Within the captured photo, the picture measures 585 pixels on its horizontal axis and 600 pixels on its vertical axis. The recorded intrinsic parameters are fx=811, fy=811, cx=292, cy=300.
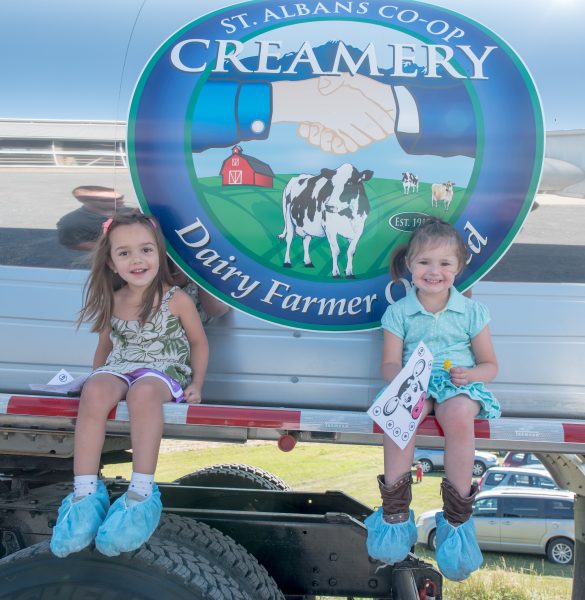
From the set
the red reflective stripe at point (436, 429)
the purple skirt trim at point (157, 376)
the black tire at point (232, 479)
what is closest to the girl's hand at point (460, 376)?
the red reflective stripe at point (436, 429)

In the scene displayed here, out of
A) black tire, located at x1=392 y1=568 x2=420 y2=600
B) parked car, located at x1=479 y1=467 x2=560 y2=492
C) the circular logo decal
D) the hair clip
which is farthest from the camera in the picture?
parked car, located at x1=479 y1=467 x2=560 y2=492

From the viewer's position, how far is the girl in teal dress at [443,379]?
2.55 metres

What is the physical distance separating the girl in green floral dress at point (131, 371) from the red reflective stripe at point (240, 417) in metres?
0.10

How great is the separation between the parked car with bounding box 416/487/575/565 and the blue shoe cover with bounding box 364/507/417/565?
13.4 m

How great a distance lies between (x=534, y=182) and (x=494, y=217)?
0.56 ft

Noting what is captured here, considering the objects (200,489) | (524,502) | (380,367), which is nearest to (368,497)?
(524,502)

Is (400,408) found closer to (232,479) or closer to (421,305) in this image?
(421,305)

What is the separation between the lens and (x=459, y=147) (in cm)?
267

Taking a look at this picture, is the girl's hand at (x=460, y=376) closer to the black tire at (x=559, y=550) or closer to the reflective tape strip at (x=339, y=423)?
the reflective tape strip at (x=339, y=423)

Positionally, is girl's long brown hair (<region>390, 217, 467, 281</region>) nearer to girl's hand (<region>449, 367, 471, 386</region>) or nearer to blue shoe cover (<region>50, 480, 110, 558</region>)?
girl's hand (<region>449, 367, 471, 386</region>)

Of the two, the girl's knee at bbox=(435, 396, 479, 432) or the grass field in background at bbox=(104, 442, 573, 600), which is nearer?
the girl's knee at bbox=(435, 396, 479, 432)

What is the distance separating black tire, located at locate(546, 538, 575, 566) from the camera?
15570 mm

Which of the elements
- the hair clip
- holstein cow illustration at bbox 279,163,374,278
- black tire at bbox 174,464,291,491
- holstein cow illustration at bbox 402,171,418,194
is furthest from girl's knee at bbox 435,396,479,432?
black tire at bbox 174,464,291,491

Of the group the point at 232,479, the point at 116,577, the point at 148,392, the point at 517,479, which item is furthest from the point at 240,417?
the point at 517,479
